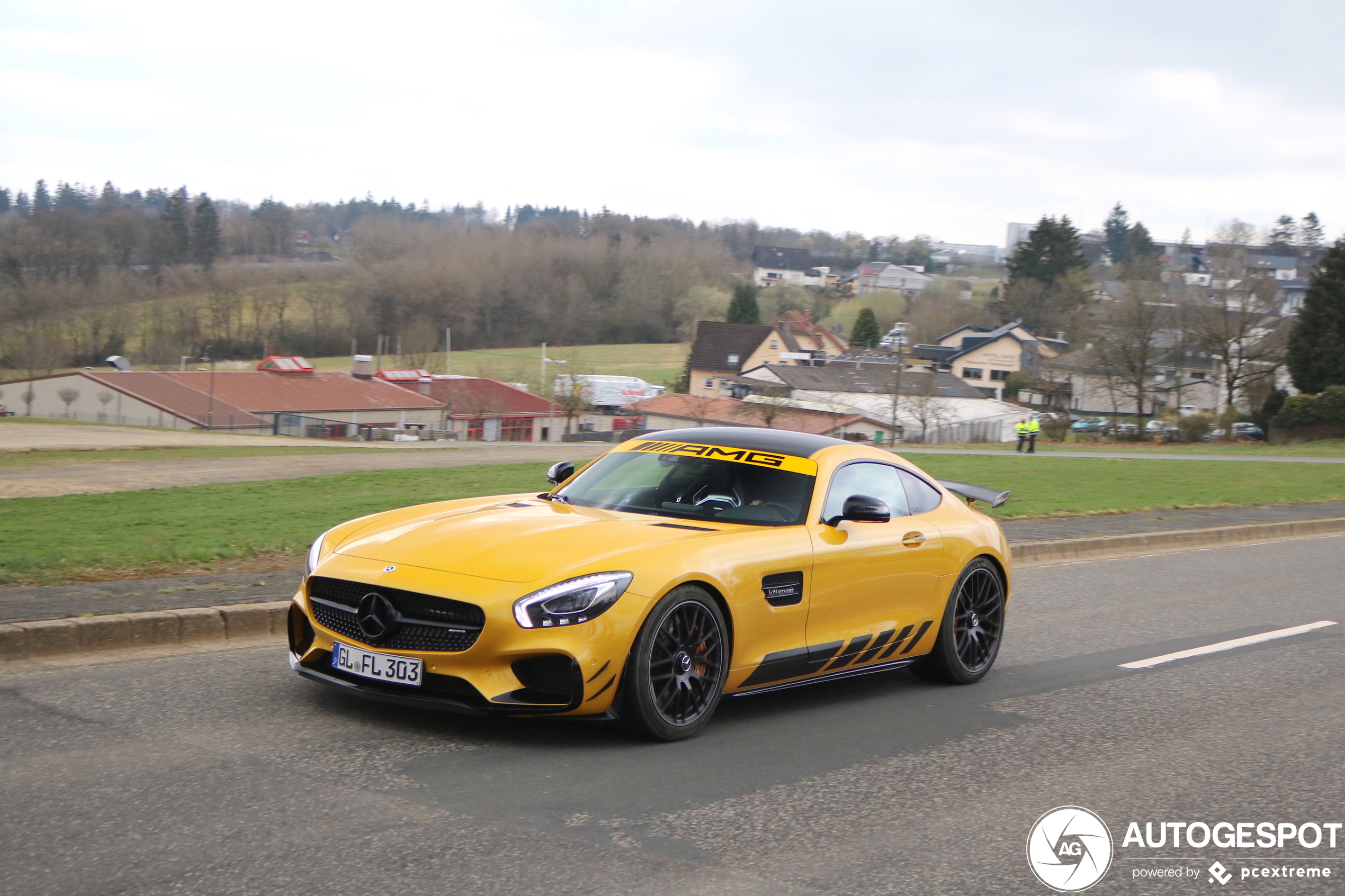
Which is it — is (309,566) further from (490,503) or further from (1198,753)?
(1198,753)

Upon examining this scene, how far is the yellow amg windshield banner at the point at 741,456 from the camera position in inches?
270

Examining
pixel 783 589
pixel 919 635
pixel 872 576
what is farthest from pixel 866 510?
pixel 919 635

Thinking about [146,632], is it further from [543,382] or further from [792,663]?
[543,382]

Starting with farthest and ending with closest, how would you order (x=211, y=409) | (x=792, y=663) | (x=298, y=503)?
(x=211, y=409) → (x=298, y=503) → (x=792, y=663)

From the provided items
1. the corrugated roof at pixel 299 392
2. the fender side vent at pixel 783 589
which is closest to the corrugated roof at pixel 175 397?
the corrugated roof at pixel 299 392

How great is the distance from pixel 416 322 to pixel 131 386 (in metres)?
47.9

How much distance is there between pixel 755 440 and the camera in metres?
7.17

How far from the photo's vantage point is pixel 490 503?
22.5ft

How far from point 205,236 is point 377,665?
510 ft

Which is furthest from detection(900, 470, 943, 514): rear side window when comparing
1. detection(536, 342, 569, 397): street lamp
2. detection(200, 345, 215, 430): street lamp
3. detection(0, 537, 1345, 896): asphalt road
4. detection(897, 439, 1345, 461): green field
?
detection(536, 342, 569, 397): street lamp

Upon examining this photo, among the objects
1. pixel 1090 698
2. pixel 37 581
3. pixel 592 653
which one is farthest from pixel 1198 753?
pixel 37 581

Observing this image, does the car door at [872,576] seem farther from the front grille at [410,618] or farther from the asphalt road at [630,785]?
the front grille at [410,618]

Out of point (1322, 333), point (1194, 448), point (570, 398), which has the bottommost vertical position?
point (570, 398)

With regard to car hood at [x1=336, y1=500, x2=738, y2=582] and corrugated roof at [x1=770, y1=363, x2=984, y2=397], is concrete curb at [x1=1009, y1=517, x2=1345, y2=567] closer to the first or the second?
car hood at [x1=336, y1=500, x2=738, y2=582]
